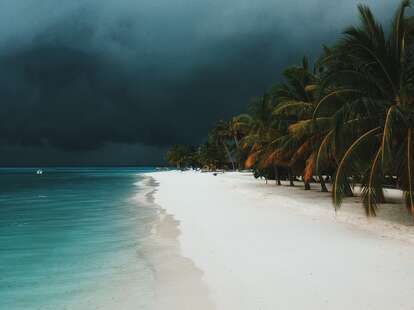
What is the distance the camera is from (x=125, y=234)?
13.2 meters

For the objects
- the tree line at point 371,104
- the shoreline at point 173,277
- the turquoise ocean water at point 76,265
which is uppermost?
the tree line at point 371,104

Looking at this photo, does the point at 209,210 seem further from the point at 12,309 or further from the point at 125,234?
the point at 12,309

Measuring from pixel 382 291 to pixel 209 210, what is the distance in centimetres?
1197

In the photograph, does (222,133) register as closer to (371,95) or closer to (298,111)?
(298,111)

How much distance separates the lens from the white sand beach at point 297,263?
5.73m

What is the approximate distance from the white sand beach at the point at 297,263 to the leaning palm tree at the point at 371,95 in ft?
4.59

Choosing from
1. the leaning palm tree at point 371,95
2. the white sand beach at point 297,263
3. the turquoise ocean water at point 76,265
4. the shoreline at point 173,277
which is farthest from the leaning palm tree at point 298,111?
the shoreline at point 173,277

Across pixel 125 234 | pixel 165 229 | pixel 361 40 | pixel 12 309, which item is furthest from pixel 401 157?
pixel 12 309

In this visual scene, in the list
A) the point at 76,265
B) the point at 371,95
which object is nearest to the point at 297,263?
the point at 76,265

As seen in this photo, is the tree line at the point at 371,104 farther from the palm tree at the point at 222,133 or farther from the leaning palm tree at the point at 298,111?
the palm tree at the point at 222,133

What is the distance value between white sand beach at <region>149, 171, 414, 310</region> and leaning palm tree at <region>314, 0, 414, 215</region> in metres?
1.40

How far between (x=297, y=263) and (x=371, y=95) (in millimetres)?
6705

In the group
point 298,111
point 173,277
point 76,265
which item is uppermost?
point 298,111

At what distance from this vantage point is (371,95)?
11656 millimetres
